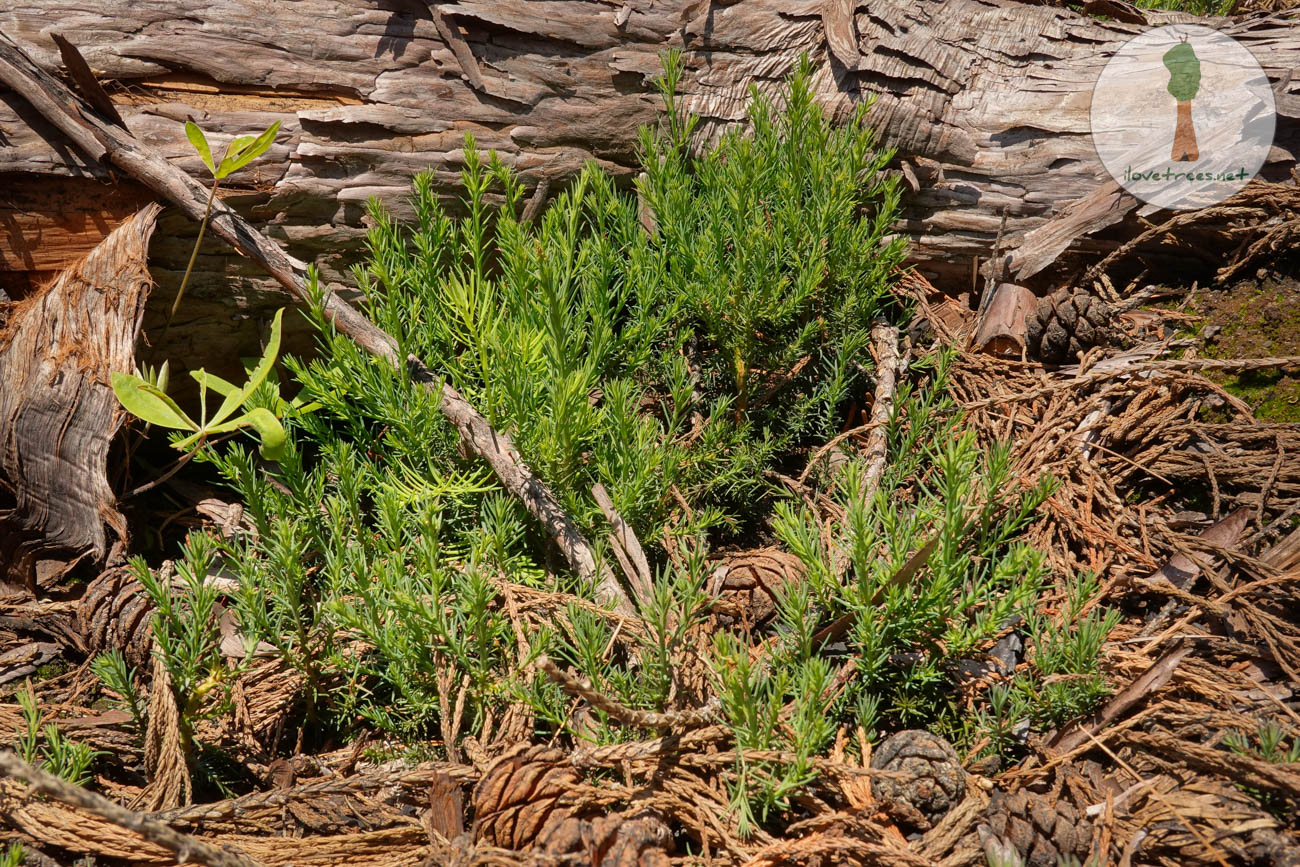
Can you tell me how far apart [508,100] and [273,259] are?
1117 millimetres

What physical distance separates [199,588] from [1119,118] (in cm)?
380

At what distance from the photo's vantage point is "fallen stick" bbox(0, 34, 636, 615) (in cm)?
249

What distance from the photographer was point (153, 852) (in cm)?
191

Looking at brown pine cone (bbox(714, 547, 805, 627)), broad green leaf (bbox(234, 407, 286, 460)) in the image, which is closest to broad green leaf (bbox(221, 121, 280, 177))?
broad green leaf (bbox(234, 407, 286, 460))

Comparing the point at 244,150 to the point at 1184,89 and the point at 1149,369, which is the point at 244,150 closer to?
the point at 1149,369

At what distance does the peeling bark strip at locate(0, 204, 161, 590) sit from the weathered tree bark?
201mm

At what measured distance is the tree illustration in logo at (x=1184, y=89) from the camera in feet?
Result: 10.8

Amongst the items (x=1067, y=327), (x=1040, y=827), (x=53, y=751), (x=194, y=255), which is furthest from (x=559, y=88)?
(x=1040, y=827)

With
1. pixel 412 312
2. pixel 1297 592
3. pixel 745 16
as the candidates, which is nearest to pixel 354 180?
pixel 412 312

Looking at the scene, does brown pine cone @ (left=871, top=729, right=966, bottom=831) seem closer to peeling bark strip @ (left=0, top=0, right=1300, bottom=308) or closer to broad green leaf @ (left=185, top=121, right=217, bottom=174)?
peeling bark strip @ (left=0, top=0, right=1300, bottom=308)

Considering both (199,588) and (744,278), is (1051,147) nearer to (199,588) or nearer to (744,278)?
(744,278)

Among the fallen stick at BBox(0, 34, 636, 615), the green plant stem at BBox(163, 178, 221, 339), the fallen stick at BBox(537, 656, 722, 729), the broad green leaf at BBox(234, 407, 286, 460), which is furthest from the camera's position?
the green plant stem at BBox(163, 178, 221, 339)

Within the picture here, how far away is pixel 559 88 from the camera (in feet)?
10.9

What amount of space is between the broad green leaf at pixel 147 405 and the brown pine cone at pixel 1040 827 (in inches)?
94.3
